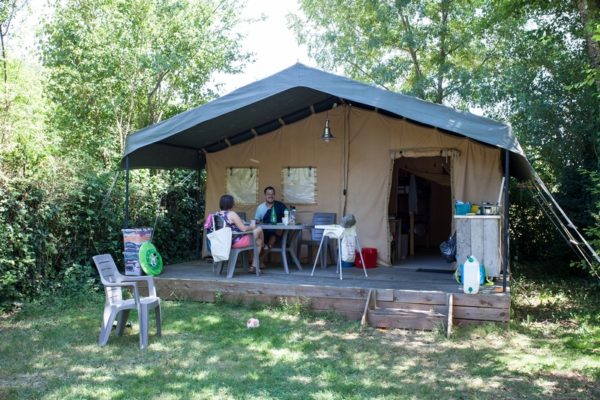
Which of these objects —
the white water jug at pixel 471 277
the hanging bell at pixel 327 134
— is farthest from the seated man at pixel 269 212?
the white water jug at pixel 471 277

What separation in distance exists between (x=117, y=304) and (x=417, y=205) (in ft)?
→ 21.4

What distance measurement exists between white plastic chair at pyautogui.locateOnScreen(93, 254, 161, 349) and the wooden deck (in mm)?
1329

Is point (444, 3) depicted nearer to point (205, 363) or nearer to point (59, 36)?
point (59, 36)

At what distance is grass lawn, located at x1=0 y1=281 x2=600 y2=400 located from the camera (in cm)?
323

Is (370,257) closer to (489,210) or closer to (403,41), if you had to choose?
(489,210)

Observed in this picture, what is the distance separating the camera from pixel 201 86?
11203 millimetres

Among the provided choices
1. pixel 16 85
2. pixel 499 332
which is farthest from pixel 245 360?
pixel 16 85

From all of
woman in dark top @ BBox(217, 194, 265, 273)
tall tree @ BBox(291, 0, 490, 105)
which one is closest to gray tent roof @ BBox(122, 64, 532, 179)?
woman in dark top @ BBox(217, 194, 265, 273)

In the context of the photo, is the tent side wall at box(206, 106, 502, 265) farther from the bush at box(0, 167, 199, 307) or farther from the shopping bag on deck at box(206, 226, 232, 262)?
the shopping bag on deck at box(206, 226, 232, 262)

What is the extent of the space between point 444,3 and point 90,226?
8856mm

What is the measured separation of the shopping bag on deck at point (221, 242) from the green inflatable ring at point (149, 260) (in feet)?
2.52

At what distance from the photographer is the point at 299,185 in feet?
24.8

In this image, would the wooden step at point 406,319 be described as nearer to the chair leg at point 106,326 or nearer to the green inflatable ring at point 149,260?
the chair leg at point 106,326

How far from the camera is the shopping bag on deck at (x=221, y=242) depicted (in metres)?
5.71
